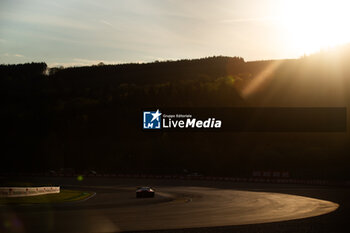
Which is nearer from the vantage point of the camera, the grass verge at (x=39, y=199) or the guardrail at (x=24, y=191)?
the grass verge at (x=39, y=199)

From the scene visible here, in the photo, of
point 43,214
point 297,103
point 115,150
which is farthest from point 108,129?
point 43,214

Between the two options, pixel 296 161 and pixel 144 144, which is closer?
pixel 296 161

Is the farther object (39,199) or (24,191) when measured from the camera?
(24,191)

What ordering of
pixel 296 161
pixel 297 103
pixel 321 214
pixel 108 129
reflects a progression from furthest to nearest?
pixel 108 129 → pixel 297 103 → pixel 296 161 → pixel 321 214

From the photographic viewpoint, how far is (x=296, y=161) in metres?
113

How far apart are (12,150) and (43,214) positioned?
152 metres

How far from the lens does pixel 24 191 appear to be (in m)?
49.4

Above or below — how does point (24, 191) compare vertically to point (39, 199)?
above

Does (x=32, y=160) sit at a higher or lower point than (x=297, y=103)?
lower

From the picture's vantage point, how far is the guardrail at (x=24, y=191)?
149ft

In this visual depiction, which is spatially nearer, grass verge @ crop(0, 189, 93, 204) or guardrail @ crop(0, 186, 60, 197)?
grass verge @ crop(0, 189, 93, 204)

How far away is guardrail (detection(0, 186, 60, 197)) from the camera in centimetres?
4531

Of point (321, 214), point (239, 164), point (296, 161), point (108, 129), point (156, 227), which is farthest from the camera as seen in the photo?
point (108, 129)

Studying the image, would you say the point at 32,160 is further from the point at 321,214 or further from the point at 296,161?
the point at 321,214
